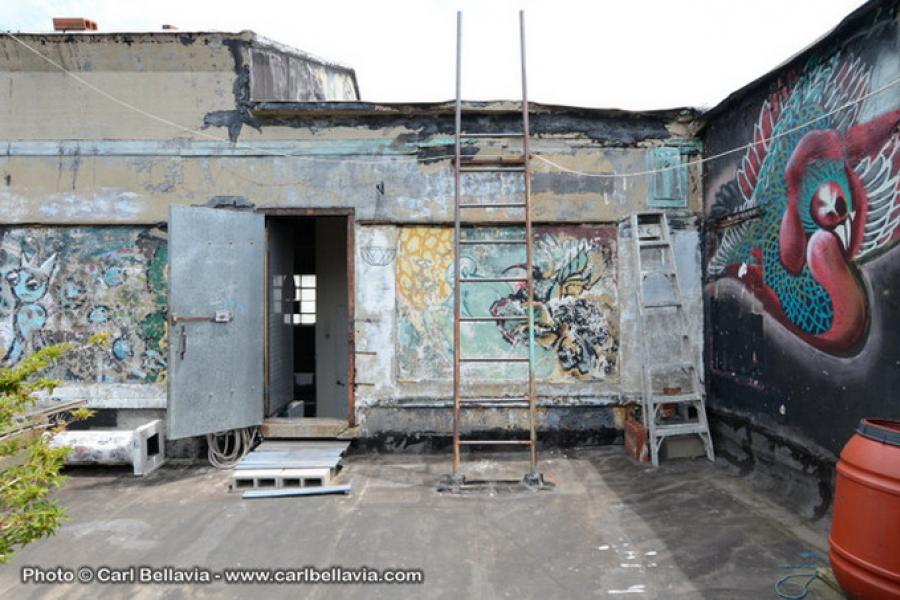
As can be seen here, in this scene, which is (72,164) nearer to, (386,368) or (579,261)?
(386,368)

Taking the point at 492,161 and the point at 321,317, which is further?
the point at 321,317

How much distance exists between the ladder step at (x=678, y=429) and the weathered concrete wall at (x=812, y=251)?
268 mm

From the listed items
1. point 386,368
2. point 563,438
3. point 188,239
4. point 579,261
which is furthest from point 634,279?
point 188,239

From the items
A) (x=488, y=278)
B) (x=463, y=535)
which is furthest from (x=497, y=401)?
(x=463, y=535)

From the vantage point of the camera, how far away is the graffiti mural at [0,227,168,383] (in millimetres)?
5504

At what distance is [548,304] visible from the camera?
5.57m

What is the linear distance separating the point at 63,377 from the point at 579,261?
527cm

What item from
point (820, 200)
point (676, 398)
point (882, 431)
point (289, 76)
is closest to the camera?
point (882, 431)

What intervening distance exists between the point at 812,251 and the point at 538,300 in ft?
7.76

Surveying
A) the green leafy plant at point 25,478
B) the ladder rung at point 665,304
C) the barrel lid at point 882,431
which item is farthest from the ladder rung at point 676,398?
the green leafy plant at point 25,478

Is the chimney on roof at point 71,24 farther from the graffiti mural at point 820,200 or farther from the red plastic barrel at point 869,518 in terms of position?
the red plastic barrel at point 869,518

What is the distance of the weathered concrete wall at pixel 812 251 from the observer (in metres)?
3.35

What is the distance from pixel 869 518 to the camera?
2535mm

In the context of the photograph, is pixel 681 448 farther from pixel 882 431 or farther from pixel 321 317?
pixel 321 317
